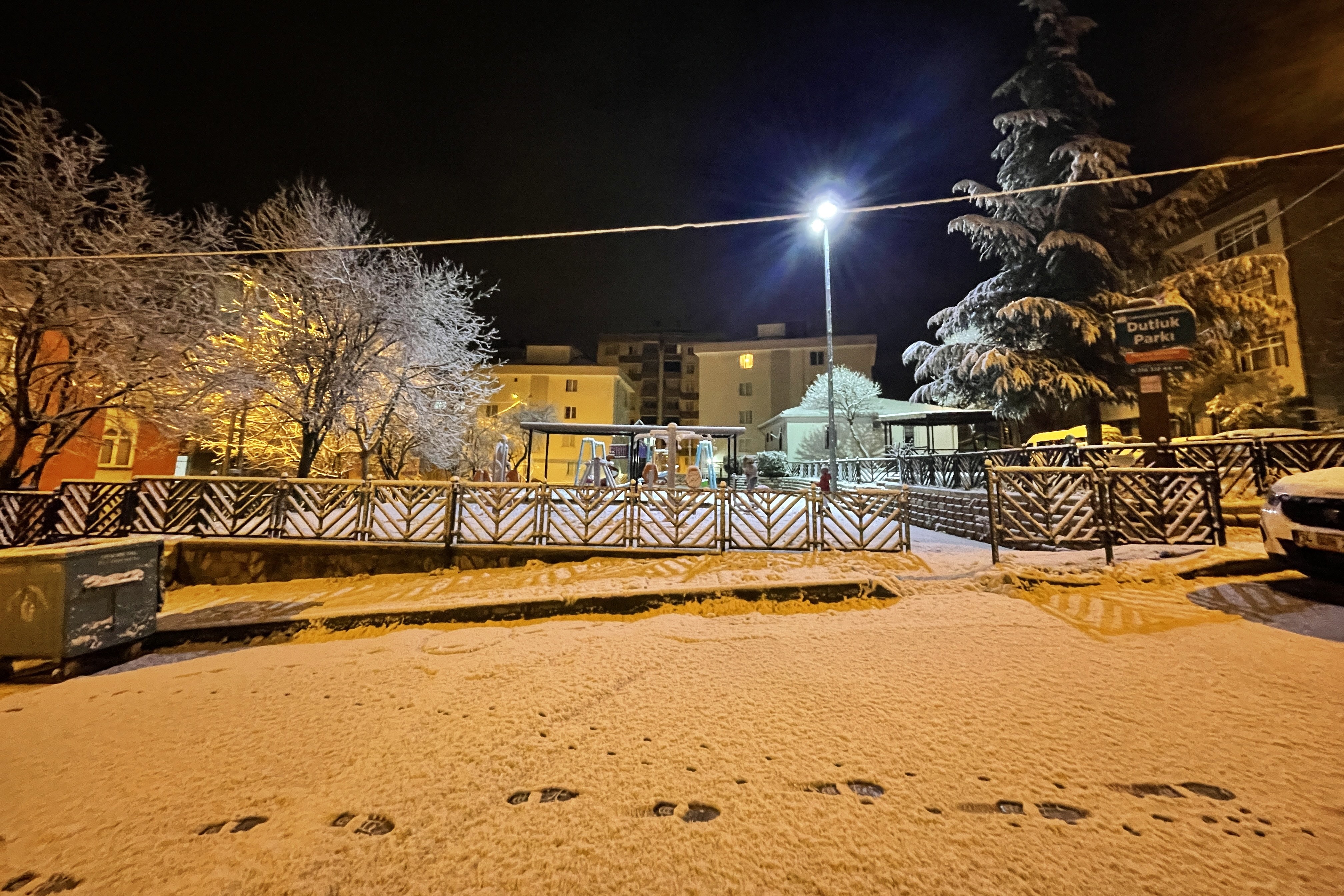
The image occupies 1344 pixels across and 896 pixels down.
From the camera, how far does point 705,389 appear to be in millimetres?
38906

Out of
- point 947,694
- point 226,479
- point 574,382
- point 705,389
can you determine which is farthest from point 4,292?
point 705,389

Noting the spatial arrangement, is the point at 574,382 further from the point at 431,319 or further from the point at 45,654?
the point at 45,654

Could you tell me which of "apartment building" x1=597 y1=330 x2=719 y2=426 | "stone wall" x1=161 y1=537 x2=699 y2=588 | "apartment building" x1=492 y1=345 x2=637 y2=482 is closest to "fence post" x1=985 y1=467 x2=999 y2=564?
"stone wall" x1=161 y1=537 x2=699 y2=588

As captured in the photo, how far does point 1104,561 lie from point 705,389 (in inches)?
1315

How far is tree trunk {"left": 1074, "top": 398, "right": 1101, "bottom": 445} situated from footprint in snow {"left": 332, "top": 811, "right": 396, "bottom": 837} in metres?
17.9

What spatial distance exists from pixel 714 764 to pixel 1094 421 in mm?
16925

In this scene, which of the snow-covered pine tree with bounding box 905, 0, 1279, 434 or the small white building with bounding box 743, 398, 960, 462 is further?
the small white building with bounding box 743, 398, 960, 462

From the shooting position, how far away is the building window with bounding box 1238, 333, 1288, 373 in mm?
19203

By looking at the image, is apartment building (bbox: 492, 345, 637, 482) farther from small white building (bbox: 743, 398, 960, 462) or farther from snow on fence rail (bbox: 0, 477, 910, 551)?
snow on fence rail (bbox: 0, 477, 910, 551)

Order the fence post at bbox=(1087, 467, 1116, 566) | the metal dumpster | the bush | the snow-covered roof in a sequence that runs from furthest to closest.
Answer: the bush, the snow-covered roof, the fence post at bbox=(1087, 467, 1116, 566), the metal dumpster

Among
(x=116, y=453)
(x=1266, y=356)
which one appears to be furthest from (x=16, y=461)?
(x=1266, y=356)

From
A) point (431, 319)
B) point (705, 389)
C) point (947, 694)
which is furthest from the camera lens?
point (705, 389)

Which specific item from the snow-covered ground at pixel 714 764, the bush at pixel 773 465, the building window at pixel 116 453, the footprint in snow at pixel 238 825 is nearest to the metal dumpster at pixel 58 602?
the snow-covered ground at pixel 714 764

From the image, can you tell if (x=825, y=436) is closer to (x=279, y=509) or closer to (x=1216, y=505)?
(x=1216, y=505)
